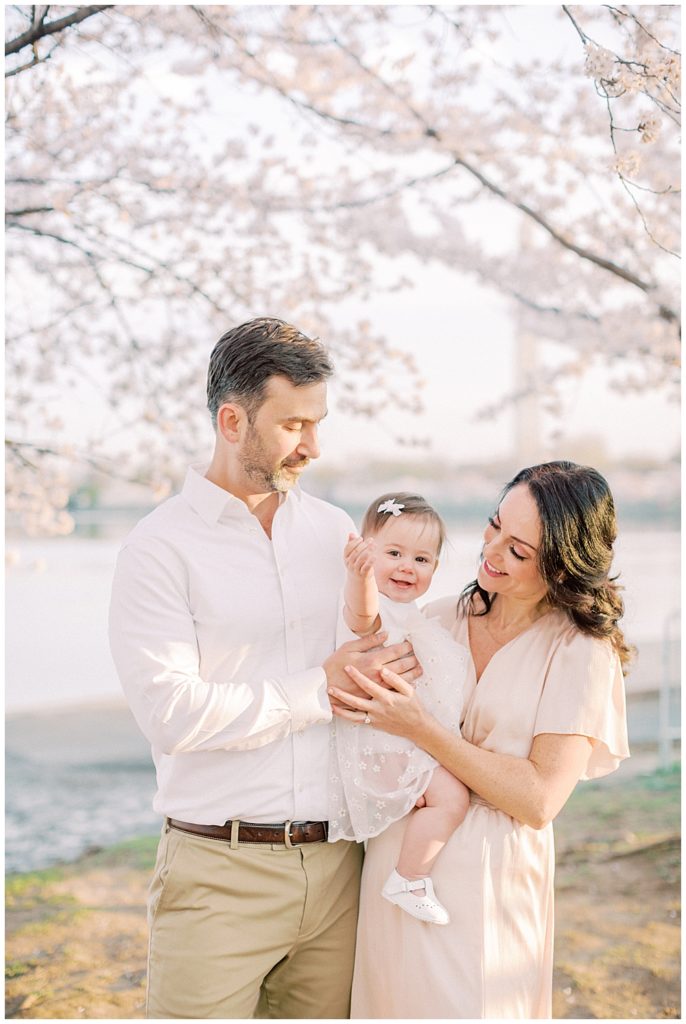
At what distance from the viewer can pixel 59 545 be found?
578 inches

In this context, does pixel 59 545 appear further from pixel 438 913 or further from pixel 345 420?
pixel 438 913

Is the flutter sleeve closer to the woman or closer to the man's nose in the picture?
the woman

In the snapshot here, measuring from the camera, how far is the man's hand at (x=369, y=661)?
6.03 ft

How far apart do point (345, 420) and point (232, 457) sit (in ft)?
14.2

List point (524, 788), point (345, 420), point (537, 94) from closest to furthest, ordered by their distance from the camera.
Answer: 1. point (524, 788)
2. point (537, 94)
3. point (345, 420)

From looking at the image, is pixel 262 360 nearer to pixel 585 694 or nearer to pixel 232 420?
pixel 232 420

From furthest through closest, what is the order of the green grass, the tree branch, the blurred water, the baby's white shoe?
the blurred water < the green grass < the tree branch < the baby's white shoe

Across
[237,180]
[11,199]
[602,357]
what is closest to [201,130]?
[237,180]

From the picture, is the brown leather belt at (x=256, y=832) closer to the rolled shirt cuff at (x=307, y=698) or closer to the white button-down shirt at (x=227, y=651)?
the white button-down shirt at (x=227, y=651)

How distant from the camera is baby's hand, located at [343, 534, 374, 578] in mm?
1795

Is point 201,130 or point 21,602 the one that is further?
point 21,602

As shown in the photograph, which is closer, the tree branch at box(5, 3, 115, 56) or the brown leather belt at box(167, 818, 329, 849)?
the brown leather belt at box(167, 818, 329, 849)

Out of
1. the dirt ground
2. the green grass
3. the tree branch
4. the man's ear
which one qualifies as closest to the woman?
the man's ear

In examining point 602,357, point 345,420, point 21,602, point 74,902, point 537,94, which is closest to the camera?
point 74,902
